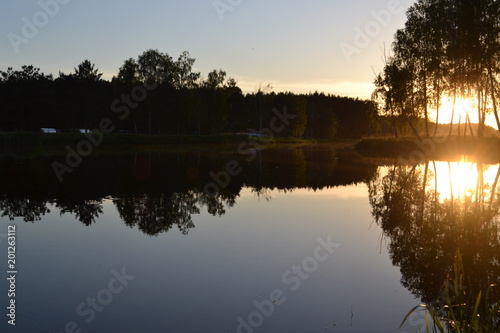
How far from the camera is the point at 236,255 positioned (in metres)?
12.6

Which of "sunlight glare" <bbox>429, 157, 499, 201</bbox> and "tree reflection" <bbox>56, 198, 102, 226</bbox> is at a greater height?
"sunlight glare" <bbox>429, 157, 499, 201</bbox>

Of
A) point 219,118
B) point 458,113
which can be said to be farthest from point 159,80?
point 458,113

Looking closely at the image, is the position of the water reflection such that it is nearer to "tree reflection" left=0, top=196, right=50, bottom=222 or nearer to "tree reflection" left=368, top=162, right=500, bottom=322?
"tree reflection" left=0, top=196, right=50, bottom=222

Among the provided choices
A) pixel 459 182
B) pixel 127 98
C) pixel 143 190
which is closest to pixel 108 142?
pixel 127 98

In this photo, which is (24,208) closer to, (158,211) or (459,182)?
(158,211)

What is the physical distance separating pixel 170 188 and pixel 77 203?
6.43 meters

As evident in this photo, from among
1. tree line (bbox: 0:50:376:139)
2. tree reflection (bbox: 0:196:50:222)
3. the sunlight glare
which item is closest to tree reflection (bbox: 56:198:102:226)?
tree reflection (bbox: 0:196:50:222)

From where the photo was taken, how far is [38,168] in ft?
122

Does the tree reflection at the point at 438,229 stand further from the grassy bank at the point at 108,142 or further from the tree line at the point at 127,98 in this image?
the tree line at the point at 127,98

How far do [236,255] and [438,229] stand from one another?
6940 millimetres

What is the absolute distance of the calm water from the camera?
28.2 ft

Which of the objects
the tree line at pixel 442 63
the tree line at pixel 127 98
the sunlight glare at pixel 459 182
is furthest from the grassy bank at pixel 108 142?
the sunlight glare at pixel 459 182

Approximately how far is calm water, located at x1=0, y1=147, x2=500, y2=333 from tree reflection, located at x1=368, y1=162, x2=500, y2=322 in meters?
0.06

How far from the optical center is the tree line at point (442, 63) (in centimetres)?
4766
